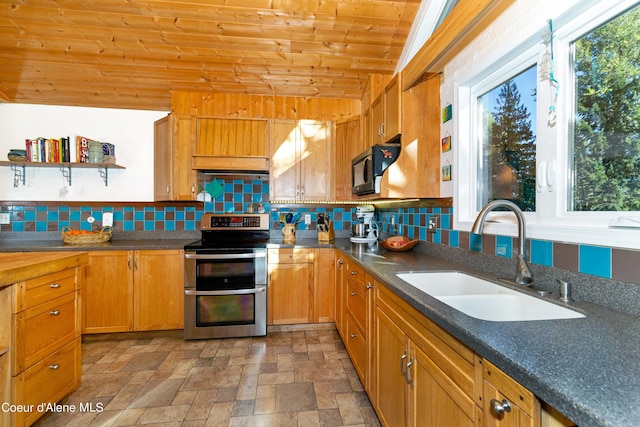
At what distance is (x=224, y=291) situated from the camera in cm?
268

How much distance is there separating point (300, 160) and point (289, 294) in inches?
54.3

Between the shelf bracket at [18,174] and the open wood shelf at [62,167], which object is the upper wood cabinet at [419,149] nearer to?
the open wood shelf at [62,167]

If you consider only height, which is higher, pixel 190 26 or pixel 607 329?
pixel 190 26

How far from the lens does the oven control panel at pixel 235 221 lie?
10.2 ft

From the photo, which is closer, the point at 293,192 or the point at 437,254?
the point at 437,254

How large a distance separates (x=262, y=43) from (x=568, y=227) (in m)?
2.62

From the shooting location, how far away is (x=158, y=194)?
10.0 ft

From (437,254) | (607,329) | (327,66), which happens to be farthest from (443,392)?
(327,66)

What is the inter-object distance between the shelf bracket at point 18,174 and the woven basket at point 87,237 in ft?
2.19

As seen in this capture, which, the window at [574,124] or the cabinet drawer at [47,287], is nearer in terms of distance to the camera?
the window at [574,124]

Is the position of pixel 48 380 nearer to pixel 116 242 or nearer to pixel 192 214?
pixel 116 242

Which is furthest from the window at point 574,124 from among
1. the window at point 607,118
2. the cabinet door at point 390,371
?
the cabinet door at point 390,371

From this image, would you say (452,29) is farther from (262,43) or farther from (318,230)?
(318,230)

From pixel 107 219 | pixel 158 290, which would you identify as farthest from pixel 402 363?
pixel 107 219
